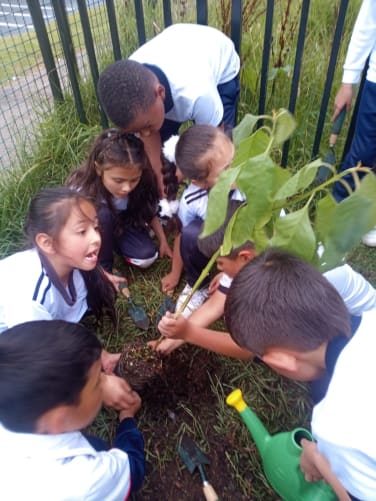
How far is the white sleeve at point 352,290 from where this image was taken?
1.35m

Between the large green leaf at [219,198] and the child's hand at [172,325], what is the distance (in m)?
0.66

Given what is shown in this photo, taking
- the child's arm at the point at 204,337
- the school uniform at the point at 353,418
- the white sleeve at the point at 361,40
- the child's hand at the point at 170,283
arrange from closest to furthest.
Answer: the school uniform at the point at 353,418 → the child's arm at the point at 204,337 → the white sleeve at the point at 361,40 → the child's hand at the point at 170,283

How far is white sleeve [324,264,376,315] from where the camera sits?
1.35 meters

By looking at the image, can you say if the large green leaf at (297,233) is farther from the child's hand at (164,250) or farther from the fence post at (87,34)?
the fence post at (87,34)

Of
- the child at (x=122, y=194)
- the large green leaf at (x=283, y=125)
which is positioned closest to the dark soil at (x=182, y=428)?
the child at (x=122, y=194)

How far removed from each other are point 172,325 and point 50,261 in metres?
0.46

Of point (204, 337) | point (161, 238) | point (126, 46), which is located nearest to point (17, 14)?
point (126, 46)

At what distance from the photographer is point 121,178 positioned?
5.90ft

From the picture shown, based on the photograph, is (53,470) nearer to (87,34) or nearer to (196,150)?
(196,150)

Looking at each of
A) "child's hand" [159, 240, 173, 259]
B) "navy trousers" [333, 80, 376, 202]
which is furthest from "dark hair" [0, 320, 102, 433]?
"navy trousers" [333, 80, 376, 202]

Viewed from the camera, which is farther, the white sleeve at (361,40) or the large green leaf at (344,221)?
the white sleeve at (361,40)

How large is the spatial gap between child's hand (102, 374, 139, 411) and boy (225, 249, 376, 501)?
20.5 inches

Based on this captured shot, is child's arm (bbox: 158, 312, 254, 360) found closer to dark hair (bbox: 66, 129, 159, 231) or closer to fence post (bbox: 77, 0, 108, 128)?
dark hair (bbox: 66, 129, 159, 231)

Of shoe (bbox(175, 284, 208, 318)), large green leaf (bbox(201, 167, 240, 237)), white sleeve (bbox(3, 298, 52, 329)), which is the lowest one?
shoe (bbox(175, 284, 208, 318))
